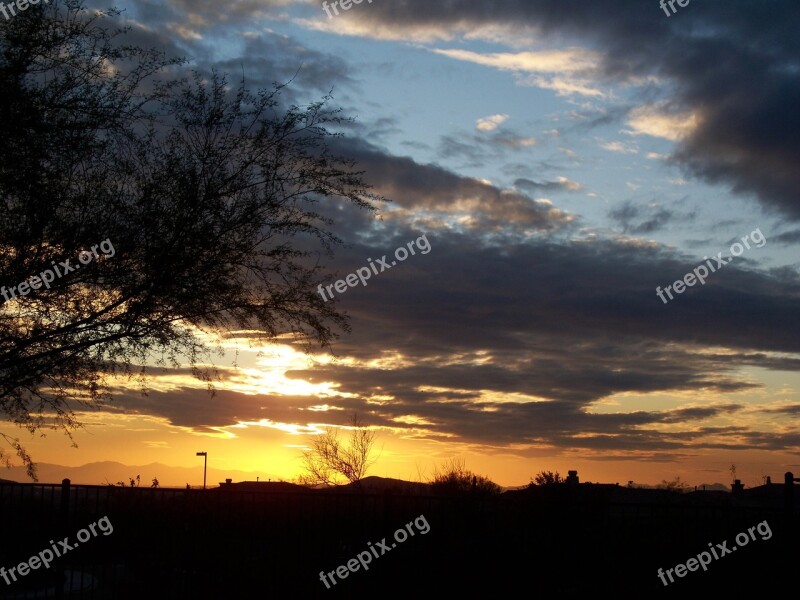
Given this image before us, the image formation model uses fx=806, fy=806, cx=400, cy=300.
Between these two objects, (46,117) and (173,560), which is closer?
(46,117)

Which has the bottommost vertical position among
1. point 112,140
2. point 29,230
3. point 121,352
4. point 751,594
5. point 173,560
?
point 751,594

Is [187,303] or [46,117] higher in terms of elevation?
[46,117]

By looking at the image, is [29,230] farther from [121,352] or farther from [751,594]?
[751,594]

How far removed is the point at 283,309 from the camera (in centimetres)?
1247

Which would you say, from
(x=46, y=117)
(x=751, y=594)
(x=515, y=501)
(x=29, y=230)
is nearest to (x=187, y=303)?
(x=29, y=230)

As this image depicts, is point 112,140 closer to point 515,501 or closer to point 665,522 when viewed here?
point 515,501

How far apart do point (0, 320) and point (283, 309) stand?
3.99 meters

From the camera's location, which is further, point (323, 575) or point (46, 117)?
point (323, 575)

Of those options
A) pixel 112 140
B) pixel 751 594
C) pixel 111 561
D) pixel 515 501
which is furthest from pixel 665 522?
pixel 112 140

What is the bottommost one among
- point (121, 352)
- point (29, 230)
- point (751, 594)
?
point (751, 594)

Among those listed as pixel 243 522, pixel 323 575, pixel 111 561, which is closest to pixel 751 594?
pixel 323 575

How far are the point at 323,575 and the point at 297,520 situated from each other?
0.88 metres

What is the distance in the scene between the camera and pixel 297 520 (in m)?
12.1

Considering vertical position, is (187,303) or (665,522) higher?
(187,303)
